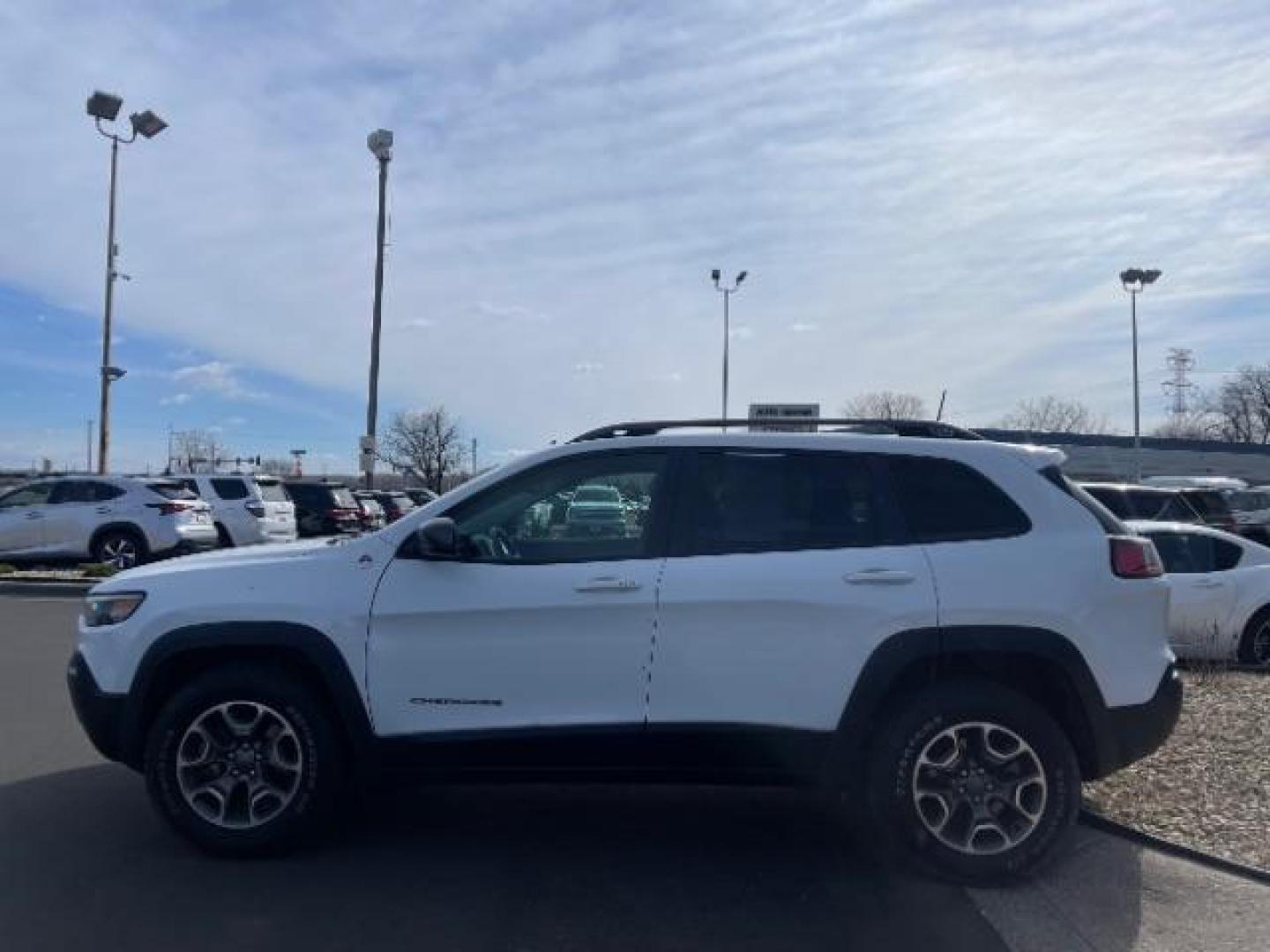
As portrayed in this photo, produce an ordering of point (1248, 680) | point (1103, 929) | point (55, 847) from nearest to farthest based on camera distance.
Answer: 1. point (1103, 929)
2. point (55, 847)
3. point (1248, 680)

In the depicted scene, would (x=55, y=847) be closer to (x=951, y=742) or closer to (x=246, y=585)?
(x=246, y=585)

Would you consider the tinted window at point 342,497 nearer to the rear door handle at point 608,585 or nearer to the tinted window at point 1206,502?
the tinted window at point 1206,502

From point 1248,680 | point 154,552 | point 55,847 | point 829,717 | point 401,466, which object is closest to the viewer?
point 829,717

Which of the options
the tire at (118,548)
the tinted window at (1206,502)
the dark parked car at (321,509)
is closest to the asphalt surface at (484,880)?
the tire at (118,548)

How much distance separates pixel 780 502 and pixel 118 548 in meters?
15.5

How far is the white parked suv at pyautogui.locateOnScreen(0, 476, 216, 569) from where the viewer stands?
17.9 metres

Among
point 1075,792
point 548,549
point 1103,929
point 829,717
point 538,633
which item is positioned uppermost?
point 548,549

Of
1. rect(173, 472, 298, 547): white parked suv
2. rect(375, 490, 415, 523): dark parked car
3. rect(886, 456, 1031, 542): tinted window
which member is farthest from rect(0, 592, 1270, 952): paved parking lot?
rect(375, 490, 415, 523): dark parked car

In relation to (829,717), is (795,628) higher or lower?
higher

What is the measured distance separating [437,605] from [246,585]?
87cm

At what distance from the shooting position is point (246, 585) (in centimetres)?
513

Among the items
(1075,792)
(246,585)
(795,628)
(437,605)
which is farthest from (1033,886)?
(246,585)

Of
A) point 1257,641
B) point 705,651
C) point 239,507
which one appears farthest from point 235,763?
point 239,507

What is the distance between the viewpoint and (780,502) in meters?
5.16
